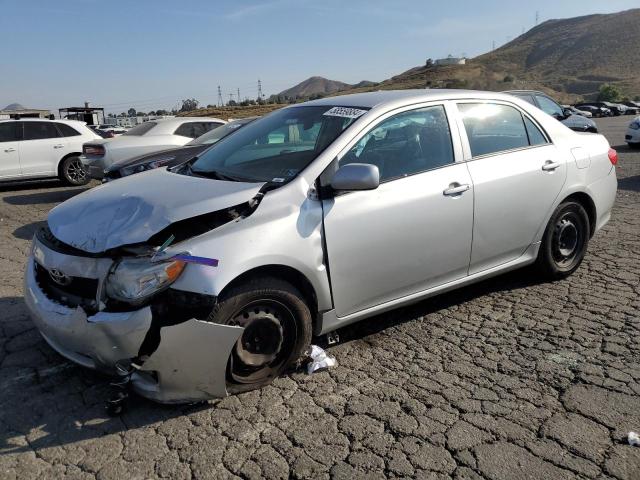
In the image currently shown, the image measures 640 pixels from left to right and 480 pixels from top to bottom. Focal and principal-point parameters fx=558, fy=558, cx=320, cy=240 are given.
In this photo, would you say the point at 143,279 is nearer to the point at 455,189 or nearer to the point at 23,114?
the point at 455,189

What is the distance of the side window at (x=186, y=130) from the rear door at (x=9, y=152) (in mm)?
3478

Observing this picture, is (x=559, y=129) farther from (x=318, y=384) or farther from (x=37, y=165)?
(x=37, y=165)

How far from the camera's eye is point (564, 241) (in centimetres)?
491

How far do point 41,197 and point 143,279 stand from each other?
354 inches

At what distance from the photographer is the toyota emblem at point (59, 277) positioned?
3.08 m

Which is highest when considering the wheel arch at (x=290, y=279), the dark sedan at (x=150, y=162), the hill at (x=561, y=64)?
the hill at (x=561, y=64)

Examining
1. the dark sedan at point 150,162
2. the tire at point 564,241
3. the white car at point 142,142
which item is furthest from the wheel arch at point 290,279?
the white car at point 142,142

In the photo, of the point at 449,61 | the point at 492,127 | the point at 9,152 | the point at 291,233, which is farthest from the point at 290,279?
the point at 449,61

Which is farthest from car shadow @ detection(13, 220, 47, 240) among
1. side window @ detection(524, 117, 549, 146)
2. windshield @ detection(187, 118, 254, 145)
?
side window @ detection(524, 117, 549, 146)

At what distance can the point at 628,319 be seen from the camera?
414cm

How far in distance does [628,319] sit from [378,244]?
6.88 feet

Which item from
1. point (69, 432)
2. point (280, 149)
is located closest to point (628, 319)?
point (280, 149)

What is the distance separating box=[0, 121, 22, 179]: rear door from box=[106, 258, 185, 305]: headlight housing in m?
10.0

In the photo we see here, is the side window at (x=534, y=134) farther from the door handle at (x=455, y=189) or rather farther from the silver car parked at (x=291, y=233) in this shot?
the door handle at (x=455, y=189)
